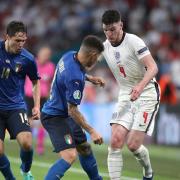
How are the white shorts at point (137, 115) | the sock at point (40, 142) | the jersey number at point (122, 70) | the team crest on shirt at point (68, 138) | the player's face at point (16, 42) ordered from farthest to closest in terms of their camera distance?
the sock at point (40, 142)
the jersey number at point (122, 70)
the white shorts at point (137, 115)
the player's face at point (16, 42)
the team crest on shirt at point (68, 138)

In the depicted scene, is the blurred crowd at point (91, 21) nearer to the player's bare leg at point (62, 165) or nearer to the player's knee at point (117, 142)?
the player's knee at point (117, 142)

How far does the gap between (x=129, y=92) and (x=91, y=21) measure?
573 inches

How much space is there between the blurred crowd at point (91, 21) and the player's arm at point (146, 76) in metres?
10.8

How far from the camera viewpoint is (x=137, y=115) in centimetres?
964

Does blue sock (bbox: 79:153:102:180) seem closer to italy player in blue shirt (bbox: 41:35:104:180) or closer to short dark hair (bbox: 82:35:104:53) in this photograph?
italy player in blue shirt (bbox: 41:35:104:180)

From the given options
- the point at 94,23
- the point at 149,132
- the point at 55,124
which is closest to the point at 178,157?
the point at 149,132

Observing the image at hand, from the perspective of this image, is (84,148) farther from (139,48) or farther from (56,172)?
(139,48)

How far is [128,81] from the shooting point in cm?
978

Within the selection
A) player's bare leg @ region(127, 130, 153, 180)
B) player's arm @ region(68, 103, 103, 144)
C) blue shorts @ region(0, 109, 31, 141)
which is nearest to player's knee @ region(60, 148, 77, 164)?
player's arm @ region(68, 103, 103, 144)

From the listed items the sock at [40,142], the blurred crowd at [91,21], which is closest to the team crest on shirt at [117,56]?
the sock at [40,142]

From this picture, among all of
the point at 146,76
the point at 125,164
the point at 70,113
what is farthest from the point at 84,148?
the point at 125,164

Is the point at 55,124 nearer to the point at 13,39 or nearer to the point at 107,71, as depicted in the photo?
the point at 13,39

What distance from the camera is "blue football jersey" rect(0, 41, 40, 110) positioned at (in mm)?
9273

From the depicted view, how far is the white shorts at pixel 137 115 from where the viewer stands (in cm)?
959
